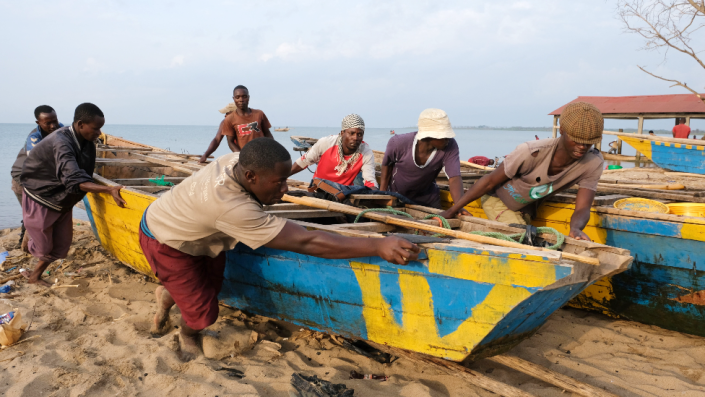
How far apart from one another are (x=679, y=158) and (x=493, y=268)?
9907 mm

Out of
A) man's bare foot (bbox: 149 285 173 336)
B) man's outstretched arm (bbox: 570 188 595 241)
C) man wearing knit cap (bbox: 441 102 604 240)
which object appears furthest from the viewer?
man's bare foot (bbox: 149 285 173 336)

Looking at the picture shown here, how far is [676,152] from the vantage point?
985 cm

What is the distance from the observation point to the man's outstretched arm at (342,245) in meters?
2.45

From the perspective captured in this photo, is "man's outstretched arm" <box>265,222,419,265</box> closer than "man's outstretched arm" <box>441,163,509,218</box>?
Yes

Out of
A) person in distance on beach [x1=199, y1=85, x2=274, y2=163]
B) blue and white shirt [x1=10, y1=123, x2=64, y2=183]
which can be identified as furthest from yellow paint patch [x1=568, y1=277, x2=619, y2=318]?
blue and white shirt [x1=10, y1=123, x2=64, y2=183]

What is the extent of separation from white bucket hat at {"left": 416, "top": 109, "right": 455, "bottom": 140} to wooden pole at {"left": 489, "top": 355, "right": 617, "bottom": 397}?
1.85m

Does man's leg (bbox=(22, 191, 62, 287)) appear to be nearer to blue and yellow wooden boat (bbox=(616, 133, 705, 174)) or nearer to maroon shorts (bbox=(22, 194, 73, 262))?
maroon shorts (bbox=(22, 194, 73, 262))

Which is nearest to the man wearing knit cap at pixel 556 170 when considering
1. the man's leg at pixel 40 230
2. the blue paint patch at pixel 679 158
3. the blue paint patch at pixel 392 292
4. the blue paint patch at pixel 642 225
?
the blue paint patch at pixel 642 225

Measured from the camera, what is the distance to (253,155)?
2.42 m

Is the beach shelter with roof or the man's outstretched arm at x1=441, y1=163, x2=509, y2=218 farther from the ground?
the beach shelter with roof

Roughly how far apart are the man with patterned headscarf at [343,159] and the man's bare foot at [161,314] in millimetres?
1722

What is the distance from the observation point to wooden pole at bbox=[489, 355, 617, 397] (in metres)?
2.61

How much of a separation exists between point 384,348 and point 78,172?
311 cm

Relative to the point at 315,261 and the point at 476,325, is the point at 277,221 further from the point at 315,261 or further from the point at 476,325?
the point at 476,325
